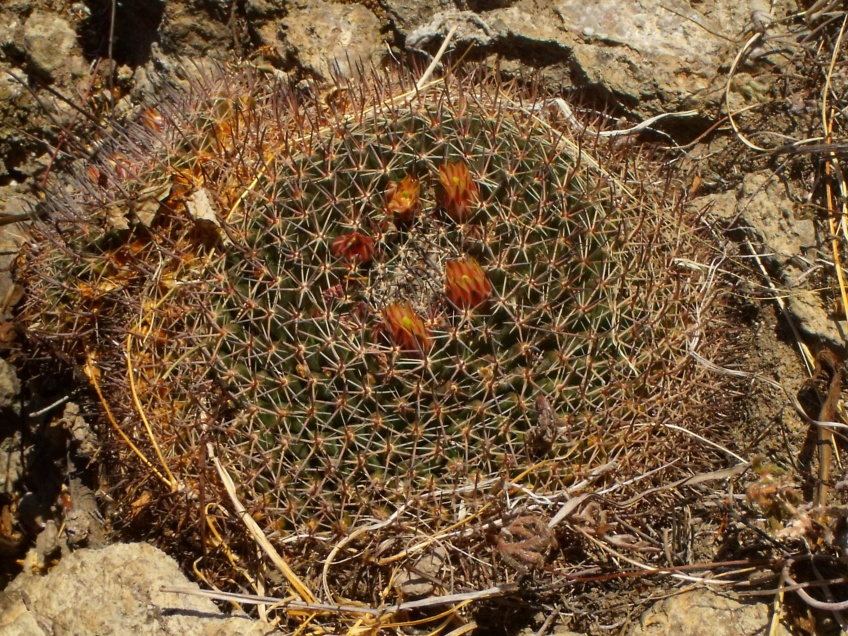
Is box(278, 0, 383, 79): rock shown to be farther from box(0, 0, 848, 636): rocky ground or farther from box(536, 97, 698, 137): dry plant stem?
box(536, 97, 698, 137): dry plant stem

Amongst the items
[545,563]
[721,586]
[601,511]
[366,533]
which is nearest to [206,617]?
[366,533]

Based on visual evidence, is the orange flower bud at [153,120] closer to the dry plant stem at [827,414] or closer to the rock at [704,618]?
the rock at [704,618]

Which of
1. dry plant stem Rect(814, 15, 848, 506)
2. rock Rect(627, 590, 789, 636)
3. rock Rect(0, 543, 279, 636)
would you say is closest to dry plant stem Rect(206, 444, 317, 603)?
rock Rect(0, 543, 279, 636)

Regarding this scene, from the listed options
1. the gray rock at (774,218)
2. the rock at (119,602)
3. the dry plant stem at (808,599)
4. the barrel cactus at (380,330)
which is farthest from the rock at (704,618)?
the gray rock at (774,218)

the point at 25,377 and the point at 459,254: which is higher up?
the point at 459,254

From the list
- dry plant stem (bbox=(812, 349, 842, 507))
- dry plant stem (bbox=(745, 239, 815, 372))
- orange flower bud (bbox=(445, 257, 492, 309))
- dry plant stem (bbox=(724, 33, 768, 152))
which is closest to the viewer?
orange flower bud (bbox=(445, 257, 492, 309))

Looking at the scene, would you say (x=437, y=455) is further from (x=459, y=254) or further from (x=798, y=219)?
(x=798, y=219)

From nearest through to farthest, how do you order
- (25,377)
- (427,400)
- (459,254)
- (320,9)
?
1. (427,400)
2. (459,254)
3. (25,377)
4. (320,9)
